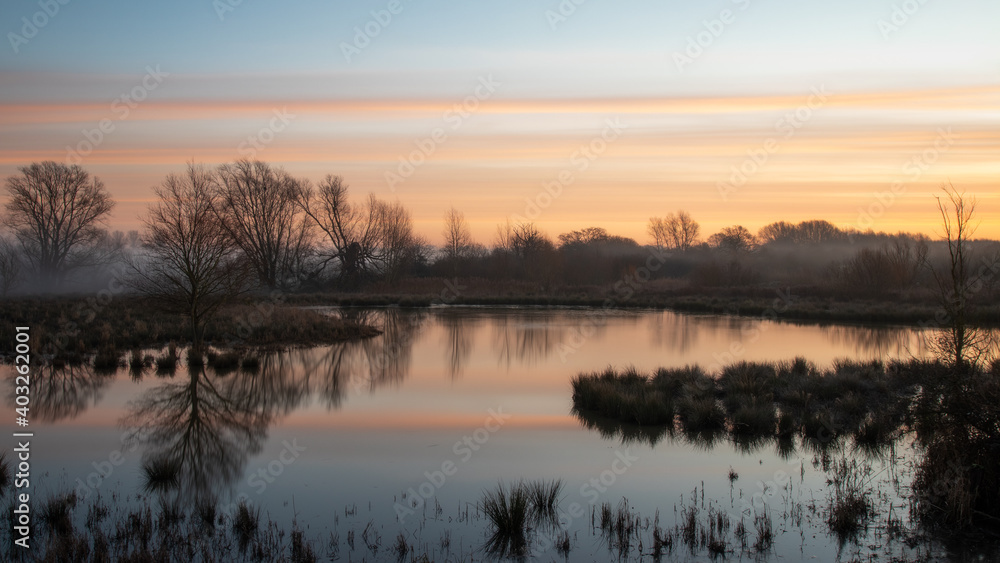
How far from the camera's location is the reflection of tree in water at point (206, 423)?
23.9 ft

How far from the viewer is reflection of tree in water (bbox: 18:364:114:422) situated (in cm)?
1045

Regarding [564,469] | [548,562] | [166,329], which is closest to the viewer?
[548,562]

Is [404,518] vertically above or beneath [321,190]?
beneath

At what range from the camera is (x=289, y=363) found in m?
15.5

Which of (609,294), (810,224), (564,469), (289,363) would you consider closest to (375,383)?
(289,363)

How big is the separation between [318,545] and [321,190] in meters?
41.6

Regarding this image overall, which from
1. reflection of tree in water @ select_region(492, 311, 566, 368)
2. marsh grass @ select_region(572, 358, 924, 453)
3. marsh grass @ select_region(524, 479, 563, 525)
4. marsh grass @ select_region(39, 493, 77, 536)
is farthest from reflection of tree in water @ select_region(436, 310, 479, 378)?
marsh grass @ select_region(39, 493, 77, 536)

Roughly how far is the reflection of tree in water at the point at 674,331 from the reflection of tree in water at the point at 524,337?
302 centimetres

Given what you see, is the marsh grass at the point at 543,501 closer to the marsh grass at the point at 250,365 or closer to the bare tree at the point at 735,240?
the marsh grass at the point at 250,365

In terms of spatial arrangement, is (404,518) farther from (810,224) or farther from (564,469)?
(810,224)

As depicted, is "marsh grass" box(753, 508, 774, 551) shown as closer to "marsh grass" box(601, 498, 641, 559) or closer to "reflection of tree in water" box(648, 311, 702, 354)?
"marsh grass" box(601, 498, 641, 559)

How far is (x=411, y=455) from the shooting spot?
825 cm

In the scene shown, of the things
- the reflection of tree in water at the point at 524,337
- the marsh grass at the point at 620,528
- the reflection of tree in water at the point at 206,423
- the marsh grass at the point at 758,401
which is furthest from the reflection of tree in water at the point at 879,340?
the reflection of tree in water at the point at 206,423

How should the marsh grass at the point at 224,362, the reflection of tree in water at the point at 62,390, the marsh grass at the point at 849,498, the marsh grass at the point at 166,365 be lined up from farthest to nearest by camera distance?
the marsh grass at the point at 224,362
the marsh grass at the point at 166,365
the reflection of tree in water at the point at 62,390
the marsh grass at the point at 849,498
